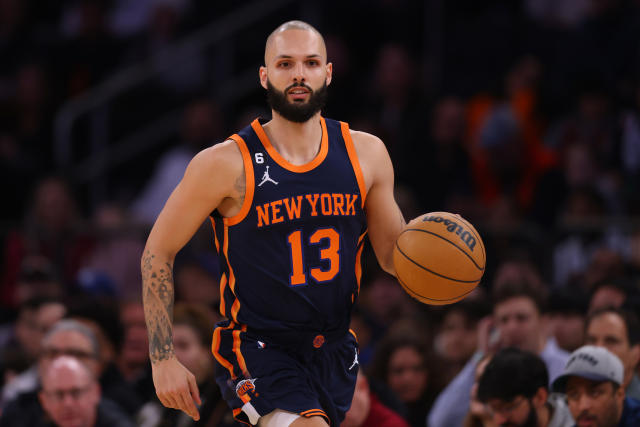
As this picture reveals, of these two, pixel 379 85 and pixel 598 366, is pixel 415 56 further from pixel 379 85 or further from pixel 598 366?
pixel 598 366

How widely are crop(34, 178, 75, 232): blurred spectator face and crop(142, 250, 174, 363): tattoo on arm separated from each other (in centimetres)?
610

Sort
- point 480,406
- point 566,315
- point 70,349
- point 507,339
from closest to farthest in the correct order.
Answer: point 480,406 → point 507,339 → point 70,349 → point 566,315

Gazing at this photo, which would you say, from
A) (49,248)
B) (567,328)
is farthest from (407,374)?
(49,248)

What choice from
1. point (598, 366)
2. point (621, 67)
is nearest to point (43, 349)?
point (598, 366)

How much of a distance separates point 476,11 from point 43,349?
6291 millimetres

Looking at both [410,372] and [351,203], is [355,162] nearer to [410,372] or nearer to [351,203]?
[351,203]

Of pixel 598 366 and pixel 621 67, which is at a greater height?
pixel 621 67

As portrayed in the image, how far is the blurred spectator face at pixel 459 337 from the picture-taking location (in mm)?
7797

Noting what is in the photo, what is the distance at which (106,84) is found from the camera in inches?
474

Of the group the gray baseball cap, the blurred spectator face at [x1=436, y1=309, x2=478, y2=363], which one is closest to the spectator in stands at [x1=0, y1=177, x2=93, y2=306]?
the blurred spectator face at [x1=436, y1=309, x2=478, y2=363]

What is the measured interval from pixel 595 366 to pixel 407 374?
6.55 feet

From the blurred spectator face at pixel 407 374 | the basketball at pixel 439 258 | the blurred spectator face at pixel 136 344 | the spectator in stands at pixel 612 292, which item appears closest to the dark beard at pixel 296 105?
the basketball at pixel 439 258

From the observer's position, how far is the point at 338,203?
15.4ft

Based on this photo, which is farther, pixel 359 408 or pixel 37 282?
pixel 37 282
